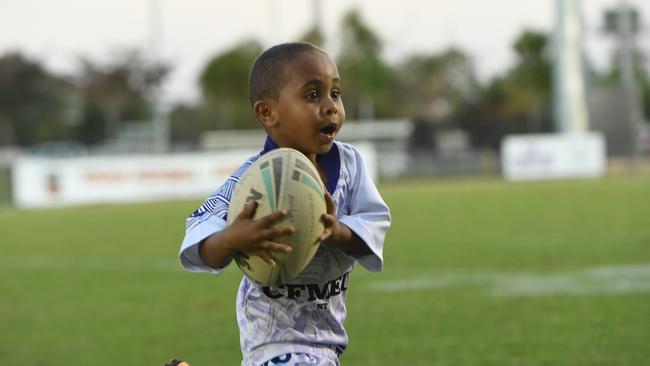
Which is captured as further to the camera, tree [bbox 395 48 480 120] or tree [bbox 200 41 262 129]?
tree [bbox 395 48 480 120]

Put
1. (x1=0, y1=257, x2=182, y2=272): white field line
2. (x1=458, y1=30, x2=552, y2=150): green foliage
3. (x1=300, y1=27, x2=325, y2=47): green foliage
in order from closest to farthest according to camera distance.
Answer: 1. (x1=0, y1=257, x2=182, y2=272): white field line
2. (x1=458, y1=30, x2=552, y2=150): green foliage
3. (x1=300, y1=27, x2=325, y2=47): green foliage

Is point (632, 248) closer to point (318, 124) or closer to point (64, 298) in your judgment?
point (64, 298)

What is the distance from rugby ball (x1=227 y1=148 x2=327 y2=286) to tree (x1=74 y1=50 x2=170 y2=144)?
65393mm

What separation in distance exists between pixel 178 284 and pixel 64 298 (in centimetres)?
132

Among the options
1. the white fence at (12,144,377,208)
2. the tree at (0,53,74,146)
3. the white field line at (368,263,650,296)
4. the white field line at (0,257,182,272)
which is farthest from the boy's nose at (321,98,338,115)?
the tree at (0,53,74,146)

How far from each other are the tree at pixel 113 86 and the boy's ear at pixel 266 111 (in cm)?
6505

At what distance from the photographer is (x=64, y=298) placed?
1191 centimetres

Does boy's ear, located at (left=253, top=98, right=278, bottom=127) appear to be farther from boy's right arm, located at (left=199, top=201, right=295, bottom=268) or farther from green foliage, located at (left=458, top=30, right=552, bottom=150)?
green foliage, located at (left=458, top=30, right=552, bottom=150)

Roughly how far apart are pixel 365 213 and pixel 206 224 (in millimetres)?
592

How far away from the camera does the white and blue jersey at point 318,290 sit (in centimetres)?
421

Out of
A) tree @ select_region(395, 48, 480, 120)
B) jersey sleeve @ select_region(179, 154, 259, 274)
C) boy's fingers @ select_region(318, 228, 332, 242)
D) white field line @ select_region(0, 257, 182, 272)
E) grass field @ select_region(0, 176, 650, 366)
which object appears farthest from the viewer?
tree @ select_region(395, 48, 480, 120)

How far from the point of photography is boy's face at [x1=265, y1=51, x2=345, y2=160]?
3.95m

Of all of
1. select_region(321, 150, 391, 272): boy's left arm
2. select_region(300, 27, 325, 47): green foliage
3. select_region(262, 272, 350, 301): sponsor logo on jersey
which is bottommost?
select_region(300, 27, 325, 47): green foliage

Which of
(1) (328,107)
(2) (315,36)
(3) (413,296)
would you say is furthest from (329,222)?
(2) (315,36)
